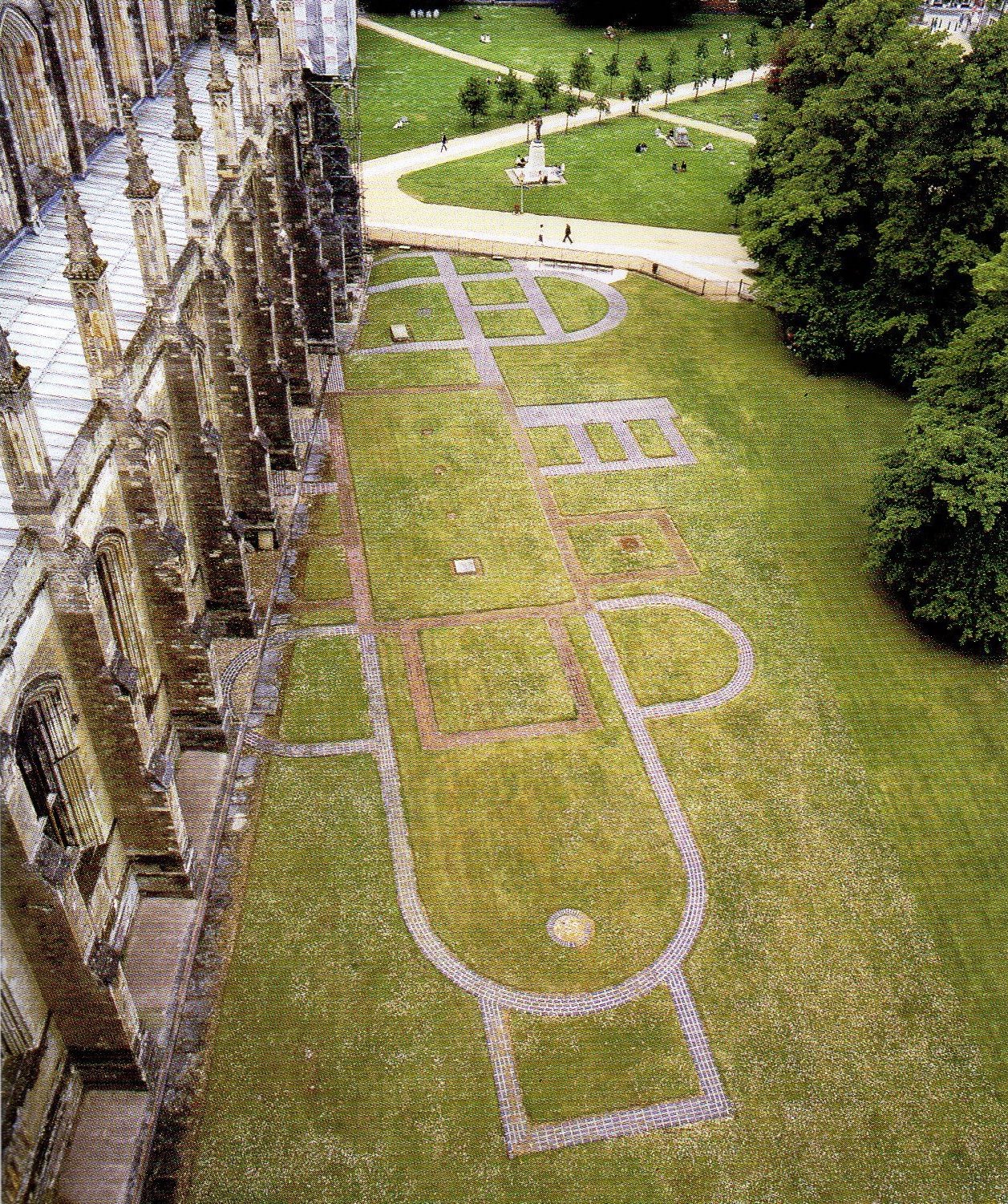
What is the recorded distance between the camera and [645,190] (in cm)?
7088

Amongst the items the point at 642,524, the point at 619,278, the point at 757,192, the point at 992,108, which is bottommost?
the point at 642,524

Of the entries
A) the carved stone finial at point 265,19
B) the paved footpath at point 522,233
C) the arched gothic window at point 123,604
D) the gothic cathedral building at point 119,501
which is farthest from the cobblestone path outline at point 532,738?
the paved footpath at point 522,233

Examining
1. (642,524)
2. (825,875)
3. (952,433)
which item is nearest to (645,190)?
(642,524)

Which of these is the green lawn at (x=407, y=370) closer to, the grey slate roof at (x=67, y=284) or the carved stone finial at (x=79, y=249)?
the grey slate roof at (x=67, y=284)

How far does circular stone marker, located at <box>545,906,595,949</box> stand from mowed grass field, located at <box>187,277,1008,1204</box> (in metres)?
0.27

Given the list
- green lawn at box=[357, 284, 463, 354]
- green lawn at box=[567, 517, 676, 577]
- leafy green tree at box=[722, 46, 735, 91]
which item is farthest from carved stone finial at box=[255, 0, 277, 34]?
leafy green tree at box=[722, 46, 735, 91]

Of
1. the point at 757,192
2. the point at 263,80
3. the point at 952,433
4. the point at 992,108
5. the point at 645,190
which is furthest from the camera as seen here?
the point at 645,190

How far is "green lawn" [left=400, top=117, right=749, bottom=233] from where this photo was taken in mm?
67312

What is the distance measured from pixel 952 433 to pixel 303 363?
84.9 feet

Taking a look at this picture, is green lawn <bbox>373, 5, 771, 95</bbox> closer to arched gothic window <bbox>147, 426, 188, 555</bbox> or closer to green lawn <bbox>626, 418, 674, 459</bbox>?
green lawn <bbox>626, 418, 674, 459</bbox>

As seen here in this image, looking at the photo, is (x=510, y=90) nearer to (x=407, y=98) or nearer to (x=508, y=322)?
(x=407, y=98)

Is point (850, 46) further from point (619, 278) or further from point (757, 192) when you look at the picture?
point (619, 278)

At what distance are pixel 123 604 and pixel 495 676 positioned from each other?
12769 mm

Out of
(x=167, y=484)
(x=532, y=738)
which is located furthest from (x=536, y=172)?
(x=532, y=738)
